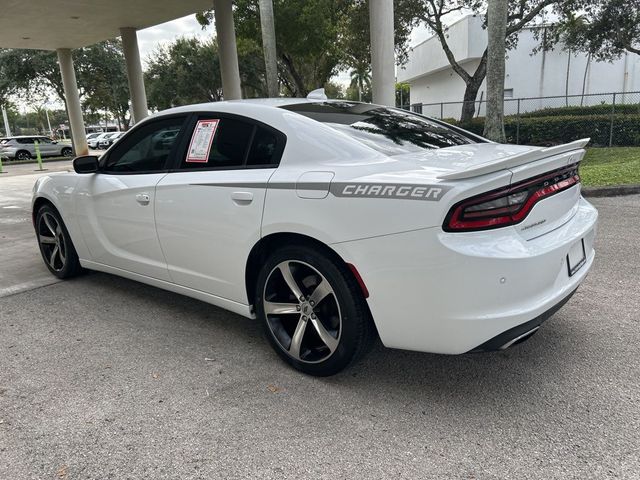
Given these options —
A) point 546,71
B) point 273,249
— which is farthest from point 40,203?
point 546,71

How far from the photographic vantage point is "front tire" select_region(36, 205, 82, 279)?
4.65m

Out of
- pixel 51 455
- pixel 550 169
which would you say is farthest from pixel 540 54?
pixel 51 455

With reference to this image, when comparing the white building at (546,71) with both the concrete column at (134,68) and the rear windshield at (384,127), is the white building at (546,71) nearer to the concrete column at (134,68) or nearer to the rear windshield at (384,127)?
the concrete column at (134,68)

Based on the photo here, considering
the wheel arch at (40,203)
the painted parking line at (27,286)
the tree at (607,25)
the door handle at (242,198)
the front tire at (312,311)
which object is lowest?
the painted parking line at (27,286)

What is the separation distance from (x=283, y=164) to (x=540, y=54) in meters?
28.6

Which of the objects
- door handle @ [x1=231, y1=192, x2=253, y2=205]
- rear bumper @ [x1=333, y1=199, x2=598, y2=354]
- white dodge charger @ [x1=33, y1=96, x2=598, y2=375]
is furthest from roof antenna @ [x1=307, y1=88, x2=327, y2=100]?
rear bumper @ [x1=333, y1=199, x2=598, y2=354]

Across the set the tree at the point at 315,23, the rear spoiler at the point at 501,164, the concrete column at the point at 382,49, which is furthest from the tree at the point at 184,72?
the rear spoiler at the point at 501,164

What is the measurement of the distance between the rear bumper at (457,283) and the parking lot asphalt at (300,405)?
1.48 ft

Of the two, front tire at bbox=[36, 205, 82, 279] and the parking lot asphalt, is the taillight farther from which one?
front tire at bbox=[36, 205, 82, 279]

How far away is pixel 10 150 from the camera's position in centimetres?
2844

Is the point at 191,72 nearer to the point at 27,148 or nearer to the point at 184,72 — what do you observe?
the point at 184,72

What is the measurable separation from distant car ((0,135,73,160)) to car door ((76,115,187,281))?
29086 millimetres

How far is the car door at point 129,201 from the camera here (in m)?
3.63

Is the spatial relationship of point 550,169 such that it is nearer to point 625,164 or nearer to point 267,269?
point 267,269
